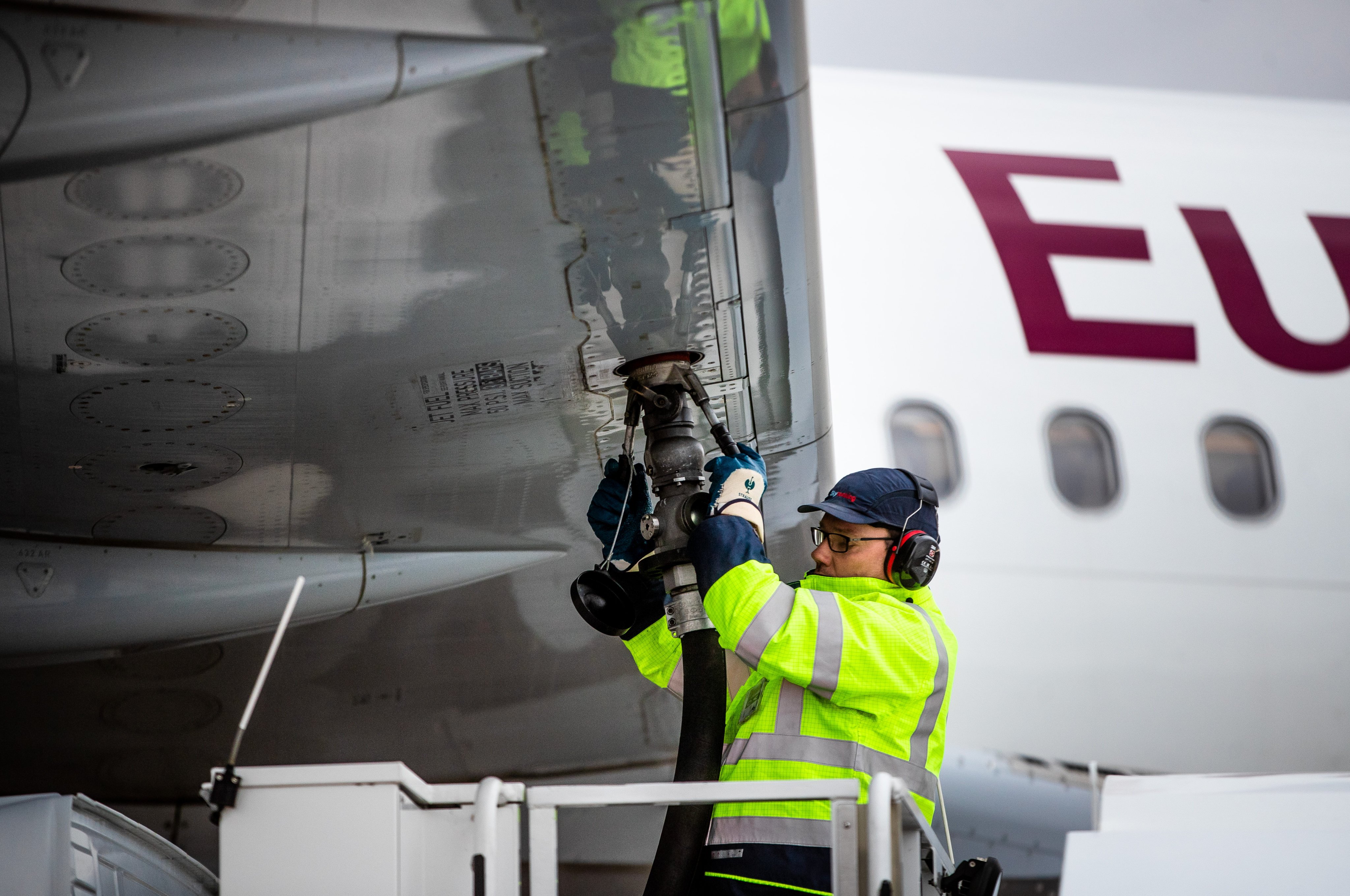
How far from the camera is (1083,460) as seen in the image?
21.6 feet

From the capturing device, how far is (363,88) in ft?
7.97

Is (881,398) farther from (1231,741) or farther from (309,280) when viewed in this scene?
(309,280)

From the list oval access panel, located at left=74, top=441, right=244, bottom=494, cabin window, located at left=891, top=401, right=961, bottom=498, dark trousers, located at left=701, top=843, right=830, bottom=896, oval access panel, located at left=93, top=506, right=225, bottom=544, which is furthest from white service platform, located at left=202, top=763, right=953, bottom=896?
cabin window, located at left=891, top=401, right=961, bottom=498

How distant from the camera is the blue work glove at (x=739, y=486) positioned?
2.97m

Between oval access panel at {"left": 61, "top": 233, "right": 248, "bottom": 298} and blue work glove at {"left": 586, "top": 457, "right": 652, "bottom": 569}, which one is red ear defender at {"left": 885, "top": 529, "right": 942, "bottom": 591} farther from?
oval access panel at {"left": 61, "top": 233, "right": 248, "bottom": 298}

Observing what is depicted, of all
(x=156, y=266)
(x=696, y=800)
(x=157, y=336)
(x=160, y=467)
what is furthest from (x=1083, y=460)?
(x=156, y=266)

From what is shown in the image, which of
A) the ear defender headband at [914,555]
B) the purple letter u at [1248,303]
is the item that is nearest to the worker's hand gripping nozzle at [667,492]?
the ear defender headband at [914,555]

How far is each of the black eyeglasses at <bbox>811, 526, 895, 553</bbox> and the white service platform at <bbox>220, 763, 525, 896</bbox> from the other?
48.1 inches

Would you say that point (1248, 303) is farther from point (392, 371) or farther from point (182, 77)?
point (182, 77)

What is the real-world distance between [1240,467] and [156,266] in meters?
5.76

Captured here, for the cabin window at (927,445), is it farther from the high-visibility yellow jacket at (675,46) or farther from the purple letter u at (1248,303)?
the high-visibility yellow jacket at (675,46)

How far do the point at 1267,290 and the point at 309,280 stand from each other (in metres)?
5.83

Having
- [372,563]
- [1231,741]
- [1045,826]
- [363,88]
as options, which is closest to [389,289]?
[363,88]

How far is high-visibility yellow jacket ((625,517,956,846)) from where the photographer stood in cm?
270
